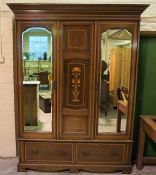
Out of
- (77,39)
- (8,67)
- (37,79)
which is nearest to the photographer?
(77,39)

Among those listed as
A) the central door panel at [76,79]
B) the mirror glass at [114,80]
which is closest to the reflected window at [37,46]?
the central door panel at [76,79]

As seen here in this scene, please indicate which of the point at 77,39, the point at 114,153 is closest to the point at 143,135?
the point at 114,153

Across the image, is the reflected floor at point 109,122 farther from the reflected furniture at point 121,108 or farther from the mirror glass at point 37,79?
the mirror glass at point 37,79

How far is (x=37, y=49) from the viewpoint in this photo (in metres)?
2.86

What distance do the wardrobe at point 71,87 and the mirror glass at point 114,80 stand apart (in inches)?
1.1

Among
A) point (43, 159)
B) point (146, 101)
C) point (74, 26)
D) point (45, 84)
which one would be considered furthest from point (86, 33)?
point (43, 159)

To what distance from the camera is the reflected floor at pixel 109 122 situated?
2.92 m

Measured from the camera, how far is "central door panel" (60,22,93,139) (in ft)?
9.12

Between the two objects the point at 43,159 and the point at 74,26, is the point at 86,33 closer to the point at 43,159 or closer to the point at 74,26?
the point at 74,26

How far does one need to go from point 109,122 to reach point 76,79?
70 centimetres

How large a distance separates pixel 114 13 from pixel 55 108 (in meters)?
1.37

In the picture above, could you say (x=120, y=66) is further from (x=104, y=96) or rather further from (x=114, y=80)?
(x=104, y=96)

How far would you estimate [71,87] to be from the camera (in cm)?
289

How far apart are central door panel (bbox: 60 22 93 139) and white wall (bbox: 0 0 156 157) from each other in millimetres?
739
